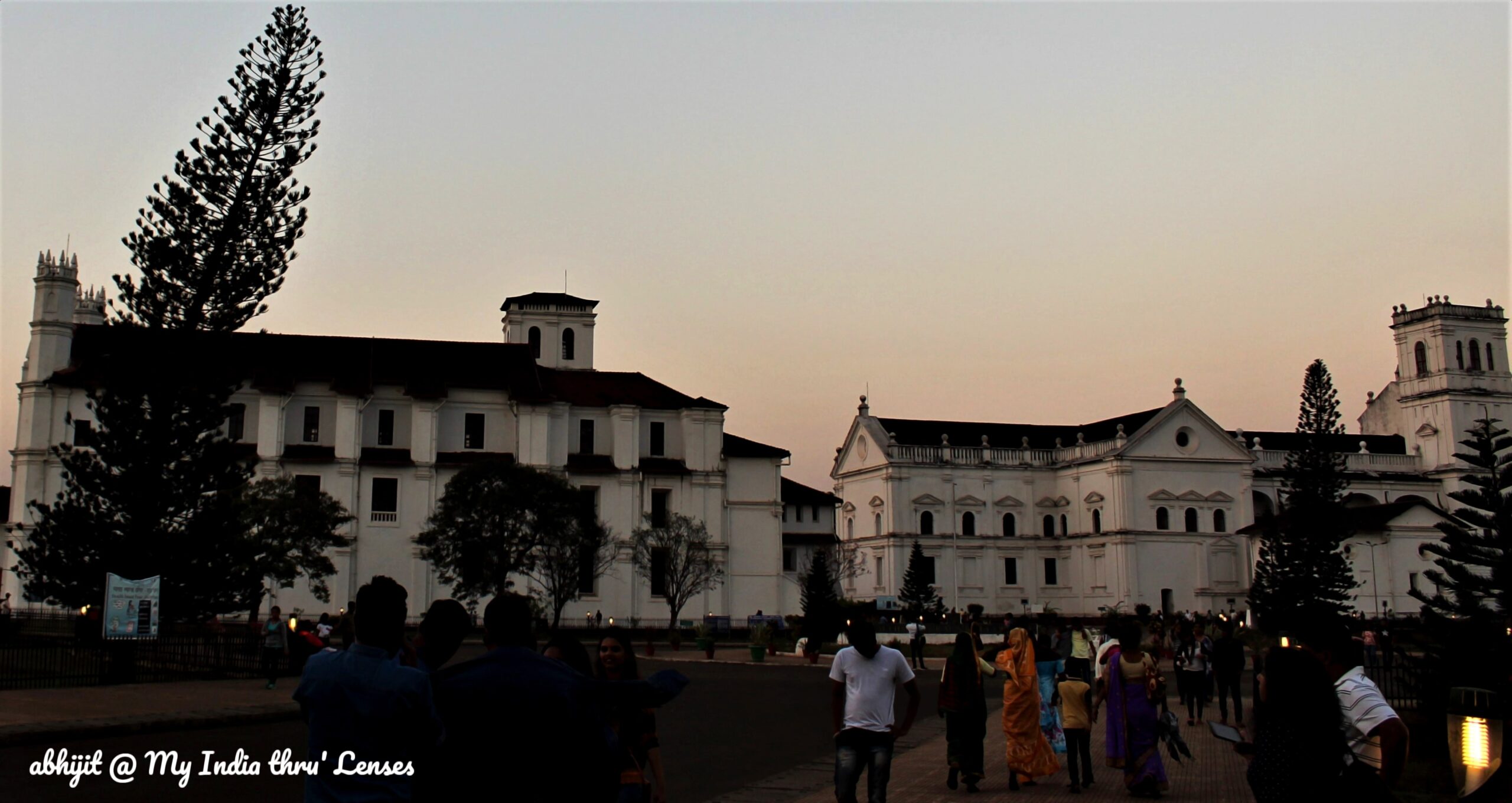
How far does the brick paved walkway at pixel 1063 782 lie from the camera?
11.6 m

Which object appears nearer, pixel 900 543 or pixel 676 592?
pixel 676 592

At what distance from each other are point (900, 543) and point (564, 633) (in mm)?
69754

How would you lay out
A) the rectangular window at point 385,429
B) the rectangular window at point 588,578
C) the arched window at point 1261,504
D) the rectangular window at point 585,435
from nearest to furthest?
1. the rectangular window at point 588,578
2. the rectangular window at point 385,429
3. the rectangular window at point 585,435
4. the arched window at point 1261,504

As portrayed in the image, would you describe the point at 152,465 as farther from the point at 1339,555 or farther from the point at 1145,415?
the point at 1145,415

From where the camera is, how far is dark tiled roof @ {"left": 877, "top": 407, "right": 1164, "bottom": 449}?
80625 mm

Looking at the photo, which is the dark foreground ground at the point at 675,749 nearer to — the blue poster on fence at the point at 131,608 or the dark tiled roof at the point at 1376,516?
the blue poster on fence at the point at 131,608

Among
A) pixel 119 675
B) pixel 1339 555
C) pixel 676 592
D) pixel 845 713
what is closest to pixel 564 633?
pixel 845 713

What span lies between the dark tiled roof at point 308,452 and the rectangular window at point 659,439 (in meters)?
15.6

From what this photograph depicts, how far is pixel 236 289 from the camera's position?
97.0 ft

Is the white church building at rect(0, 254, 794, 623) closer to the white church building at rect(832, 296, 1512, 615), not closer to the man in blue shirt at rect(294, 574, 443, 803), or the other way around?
the white church building at rect(832, 296, 1512, 615)

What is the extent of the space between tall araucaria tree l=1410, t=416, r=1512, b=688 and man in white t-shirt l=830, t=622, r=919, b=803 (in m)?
4.39

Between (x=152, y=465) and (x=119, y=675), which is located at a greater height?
(x=152, y=465)

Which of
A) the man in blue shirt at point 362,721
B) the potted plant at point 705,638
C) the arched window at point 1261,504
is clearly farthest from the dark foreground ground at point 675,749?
the arched window at point 1261,504

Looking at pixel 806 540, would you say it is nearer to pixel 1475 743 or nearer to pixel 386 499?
pixel 386 499
